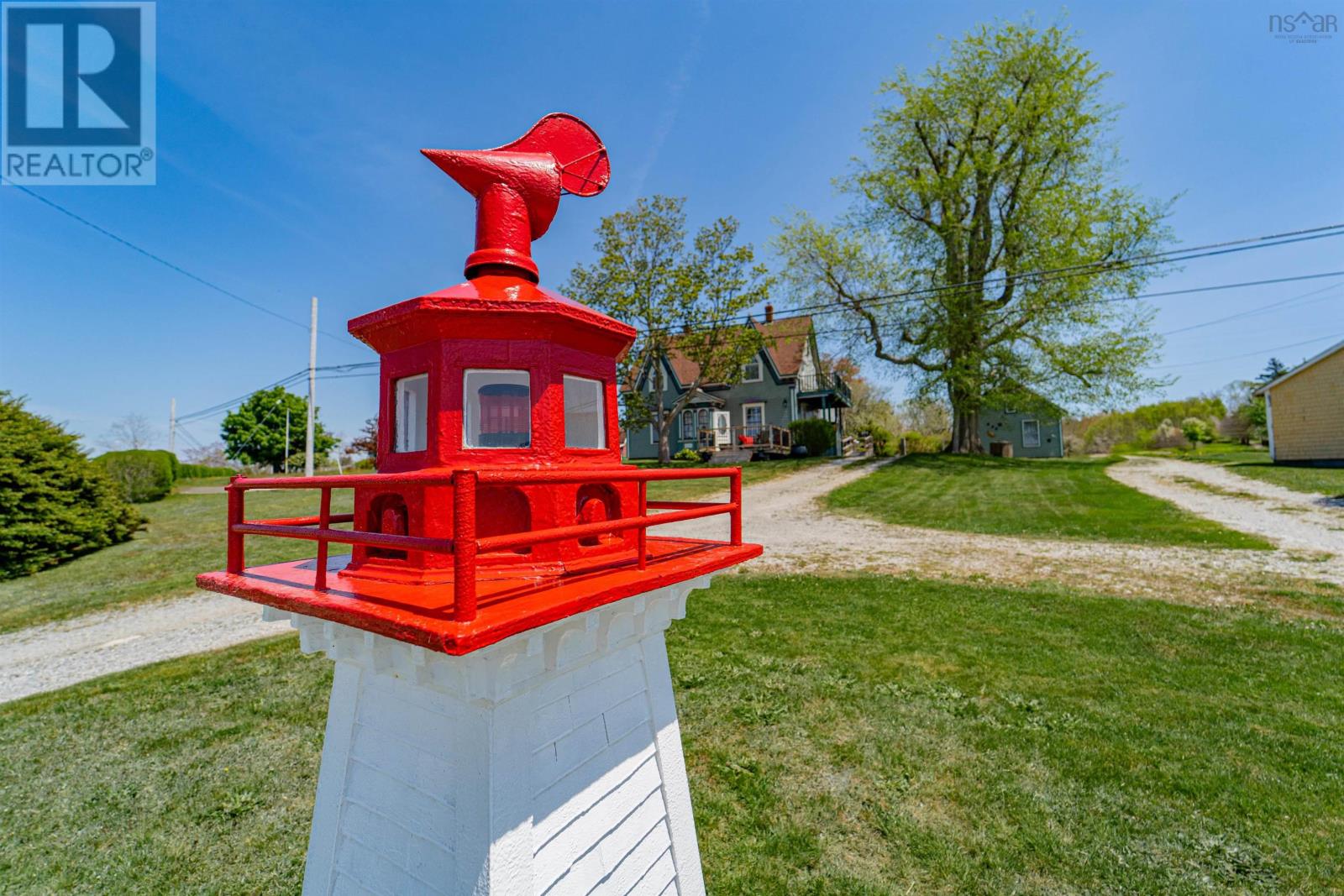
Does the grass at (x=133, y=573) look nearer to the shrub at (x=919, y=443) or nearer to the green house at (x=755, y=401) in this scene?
the green house at (x=755, y=401)

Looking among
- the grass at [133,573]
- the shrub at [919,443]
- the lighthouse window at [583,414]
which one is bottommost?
the grass at [133,573]

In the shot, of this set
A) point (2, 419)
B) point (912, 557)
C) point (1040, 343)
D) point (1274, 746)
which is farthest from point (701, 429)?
point (1274, 746)

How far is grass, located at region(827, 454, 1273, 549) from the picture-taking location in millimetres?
12008

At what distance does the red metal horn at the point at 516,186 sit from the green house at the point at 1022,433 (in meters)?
37.4

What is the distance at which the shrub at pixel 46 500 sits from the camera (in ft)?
40.6

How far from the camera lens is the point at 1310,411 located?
21.9 metres

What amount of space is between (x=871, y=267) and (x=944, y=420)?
27503mm

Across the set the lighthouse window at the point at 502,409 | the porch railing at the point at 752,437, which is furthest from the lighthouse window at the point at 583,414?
the porch railing at the point at 752,437

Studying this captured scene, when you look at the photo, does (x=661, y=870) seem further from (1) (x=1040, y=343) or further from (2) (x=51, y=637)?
(1) (x=1040, y=343)

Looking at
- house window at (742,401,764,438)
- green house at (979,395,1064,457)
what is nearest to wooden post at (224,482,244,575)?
house window at (742,401,764,438)

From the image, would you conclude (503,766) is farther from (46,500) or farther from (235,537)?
(46,500)

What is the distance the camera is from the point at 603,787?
2131 millimetres

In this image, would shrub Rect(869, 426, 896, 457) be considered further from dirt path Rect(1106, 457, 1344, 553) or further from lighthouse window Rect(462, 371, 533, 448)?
lighthouse window Rect(462, 371, 533, 448)

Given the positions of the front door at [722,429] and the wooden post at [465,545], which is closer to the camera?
the wooden post at [465,545]
